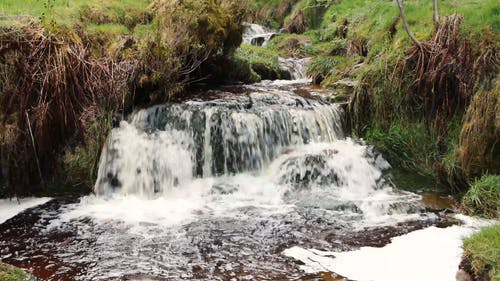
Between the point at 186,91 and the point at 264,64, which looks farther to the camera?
the point at 264,64

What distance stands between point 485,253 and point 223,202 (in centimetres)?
385

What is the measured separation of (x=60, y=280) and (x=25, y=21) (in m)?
5.00

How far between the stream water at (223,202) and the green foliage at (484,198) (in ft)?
1.53

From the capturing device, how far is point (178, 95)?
9562mm

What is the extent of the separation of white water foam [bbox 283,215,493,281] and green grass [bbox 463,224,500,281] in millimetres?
227

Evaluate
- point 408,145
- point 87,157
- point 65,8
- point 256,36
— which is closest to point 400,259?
point 408,145

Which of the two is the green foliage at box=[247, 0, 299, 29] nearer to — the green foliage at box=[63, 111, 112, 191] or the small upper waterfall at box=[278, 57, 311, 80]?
the small upper waterfall at box=[278, 57, 311, 80]

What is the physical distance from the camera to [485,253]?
4.59 m

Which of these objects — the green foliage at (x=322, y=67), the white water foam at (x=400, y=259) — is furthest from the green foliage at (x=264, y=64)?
the white water foam at (x=400, y=259)

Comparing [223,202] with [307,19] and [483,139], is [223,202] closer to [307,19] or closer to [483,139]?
[483,139]

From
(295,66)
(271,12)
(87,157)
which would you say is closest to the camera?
(87,157)

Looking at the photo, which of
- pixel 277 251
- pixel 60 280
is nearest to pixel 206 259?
pixel 277 251

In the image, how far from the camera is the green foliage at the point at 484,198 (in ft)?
21.0

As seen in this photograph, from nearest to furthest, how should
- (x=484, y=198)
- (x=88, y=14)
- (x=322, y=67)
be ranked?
(x=484, y=198) < (x=88, y=14) < (x=322, y=67)
